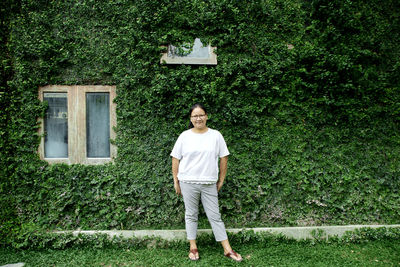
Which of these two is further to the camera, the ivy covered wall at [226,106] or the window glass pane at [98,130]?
the window glass pane at [98,130]

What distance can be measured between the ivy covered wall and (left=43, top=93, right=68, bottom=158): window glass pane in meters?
0.17

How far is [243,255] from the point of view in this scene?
11.0 ft

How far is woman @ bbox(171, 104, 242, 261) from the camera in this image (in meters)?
3.09

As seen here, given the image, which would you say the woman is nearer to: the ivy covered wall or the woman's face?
the woman's face

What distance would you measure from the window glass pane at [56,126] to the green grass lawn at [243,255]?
1.55 meters

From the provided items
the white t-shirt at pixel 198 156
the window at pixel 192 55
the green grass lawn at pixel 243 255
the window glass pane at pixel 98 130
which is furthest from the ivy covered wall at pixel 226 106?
the white t-shirt at pixel 198 156

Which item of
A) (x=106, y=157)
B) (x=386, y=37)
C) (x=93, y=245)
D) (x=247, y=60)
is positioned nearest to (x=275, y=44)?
(x=247, y=60)

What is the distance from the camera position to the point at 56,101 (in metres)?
3.98

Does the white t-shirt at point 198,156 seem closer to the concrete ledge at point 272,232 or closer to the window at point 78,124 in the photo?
the concrete ledge at point 272,232

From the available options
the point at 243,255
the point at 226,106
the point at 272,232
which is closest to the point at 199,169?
the point at 226,106

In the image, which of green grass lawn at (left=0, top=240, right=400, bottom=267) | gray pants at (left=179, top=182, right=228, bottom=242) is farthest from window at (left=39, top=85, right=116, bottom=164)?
gray pants at (left=179, top=182, right=228, bottom=242)

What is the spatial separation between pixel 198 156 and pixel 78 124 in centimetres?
228

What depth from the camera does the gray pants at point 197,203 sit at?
10.3ft

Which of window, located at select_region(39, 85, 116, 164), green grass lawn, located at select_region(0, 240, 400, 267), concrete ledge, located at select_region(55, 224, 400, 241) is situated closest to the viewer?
green grass lawn, located at select_region(0, 240, 400, 267)
